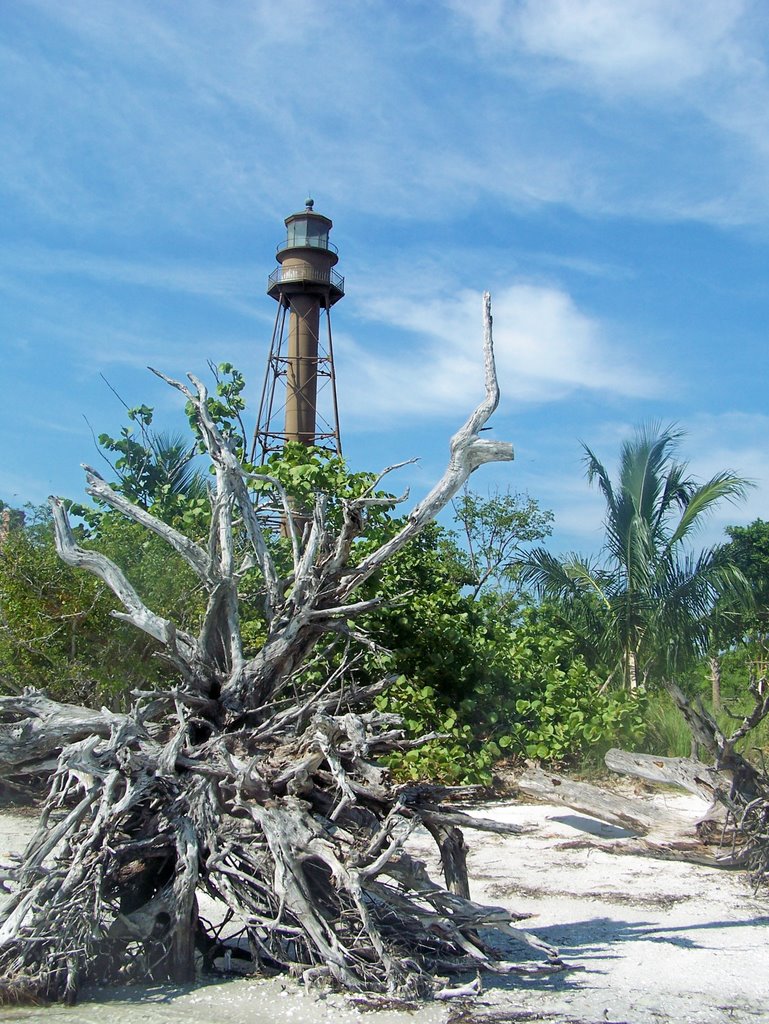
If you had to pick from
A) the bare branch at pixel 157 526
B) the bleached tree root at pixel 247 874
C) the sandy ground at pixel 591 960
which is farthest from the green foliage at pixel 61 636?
the bleached tree root at pixel 247 874

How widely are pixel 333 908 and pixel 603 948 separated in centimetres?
187

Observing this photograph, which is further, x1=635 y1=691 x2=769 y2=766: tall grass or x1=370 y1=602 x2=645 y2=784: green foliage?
x1=635 y1=691 x2=769 y2=766: tall grass

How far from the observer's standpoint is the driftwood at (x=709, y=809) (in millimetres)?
7715

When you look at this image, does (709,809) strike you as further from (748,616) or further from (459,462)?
(748,616)

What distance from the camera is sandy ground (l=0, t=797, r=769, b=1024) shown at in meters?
4.80

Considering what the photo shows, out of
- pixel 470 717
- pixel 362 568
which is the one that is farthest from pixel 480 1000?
pixel 470 717

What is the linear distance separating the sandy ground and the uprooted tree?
176 millimetres

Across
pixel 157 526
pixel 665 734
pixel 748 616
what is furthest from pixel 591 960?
pixel 748 616

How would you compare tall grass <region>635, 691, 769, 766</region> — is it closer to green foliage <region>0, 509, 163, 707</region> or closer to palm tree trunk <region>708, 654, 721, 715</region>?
palm tree trunk <region>708, 654, 721, 715</region>

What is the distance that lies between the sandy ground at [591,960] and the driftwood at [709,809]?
0.20 metres

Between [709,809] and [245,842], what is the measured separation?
15.0 feet

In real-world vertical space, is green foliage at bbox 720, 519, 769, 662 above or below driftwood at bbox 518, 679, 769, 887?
above

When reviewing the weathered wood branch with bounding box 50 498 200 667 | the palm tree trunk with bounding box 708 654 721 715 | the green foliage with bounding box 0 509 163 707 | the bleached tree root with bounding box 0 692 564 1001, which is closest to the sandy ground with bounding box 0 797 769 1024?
the bleached tree root with bounding box 0 692 564 1001

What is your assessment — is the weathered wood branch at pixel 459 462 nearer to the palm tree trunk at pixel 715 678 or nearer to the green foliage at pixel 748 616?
the green foliage at pixel 748 616
